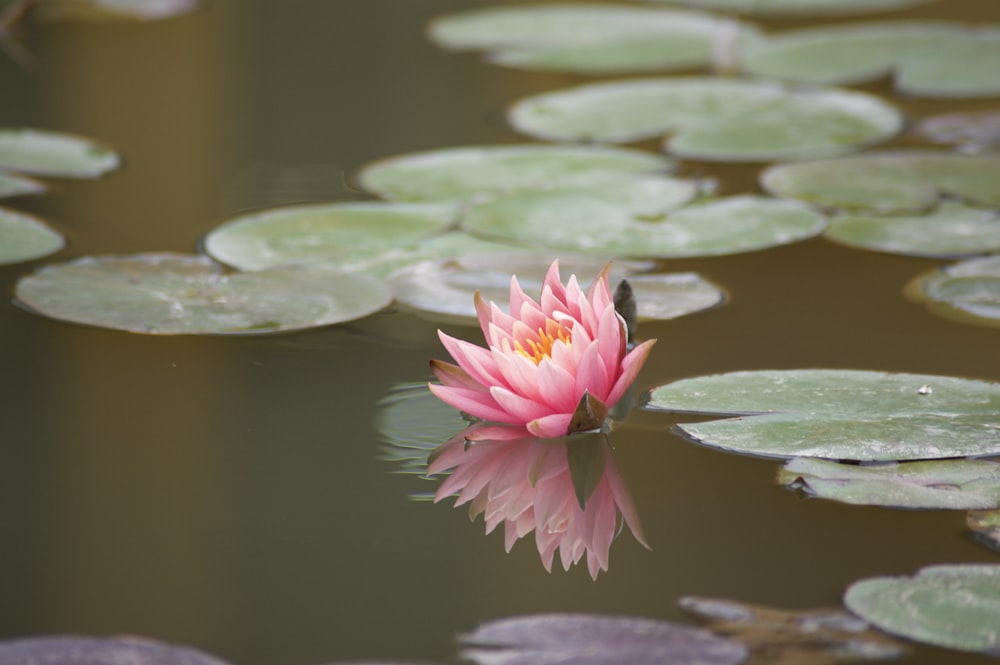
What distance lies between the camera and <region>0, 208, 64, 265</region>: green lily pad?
6.72ft

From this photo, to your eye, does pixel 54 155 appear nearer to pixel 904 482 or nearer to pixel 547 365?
pixel 547 365

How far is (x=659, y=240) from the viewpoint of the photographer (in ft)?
6.89

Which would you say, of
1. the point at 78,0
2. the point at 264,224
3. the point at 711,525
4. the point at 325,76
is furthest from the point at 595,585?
the point at 78,0

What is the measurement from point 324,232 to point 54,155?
75 cm

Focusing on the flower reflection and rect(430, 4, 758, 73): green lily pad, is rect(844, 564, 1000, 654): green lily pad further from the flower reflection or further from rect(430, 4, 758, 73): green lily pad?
rect(430, 4, 758, 73): green lily pad

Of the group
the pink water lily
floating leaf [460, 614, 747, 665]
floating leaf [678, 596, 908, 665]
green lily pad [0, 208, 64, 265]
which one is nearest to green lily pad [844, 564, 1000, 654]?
floating leaf [678, 596, 908, 665]

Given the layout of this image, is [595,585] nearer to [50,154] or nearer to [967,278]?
[967,278]

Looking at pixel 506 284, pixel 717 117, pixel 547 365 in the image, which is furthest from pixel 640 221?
pixel 547 365

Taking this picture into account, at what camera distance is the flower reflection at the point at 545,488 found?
1.27 metres

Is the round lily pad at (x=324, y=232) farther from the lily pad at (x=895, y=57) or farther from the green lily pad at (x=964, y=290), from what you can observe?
the lily pad at (x=895, y=57)

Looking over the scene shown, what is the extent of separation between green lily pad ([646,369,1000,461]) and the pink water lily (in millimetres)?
112

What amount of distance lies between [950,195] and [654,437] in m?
1.12

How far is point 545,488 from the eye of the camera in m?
1.36

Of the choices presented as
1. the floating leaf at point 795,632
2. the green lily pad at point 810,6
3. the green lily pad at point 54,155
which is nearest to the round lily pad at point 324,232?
the green lily pad at point 54,155
